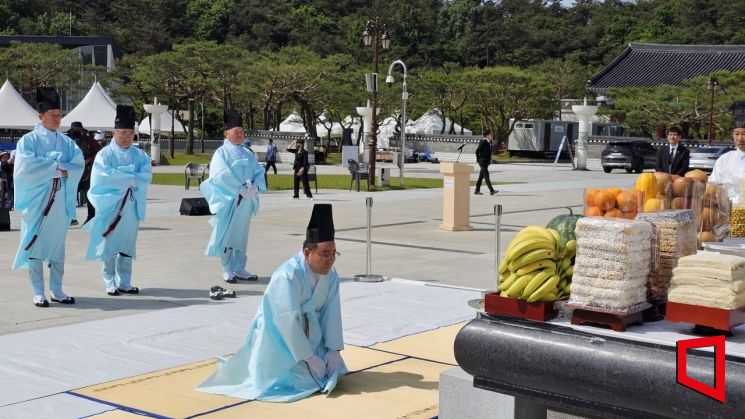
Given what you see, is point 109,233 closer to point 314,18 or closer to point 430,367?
point 430,367

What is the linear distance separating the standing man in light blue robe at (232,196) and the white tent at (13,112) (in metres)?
26.9

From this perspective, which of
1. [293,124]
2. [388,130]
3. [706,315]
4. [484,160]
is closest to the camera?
[706,315]

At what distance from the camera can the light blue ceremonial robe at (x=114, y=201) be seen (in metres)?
10.7

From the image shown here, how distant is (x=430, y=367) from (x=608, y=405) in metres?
3.33

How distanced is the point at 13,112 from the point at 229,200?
1120 inches

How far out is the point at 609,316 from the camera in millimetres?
4348

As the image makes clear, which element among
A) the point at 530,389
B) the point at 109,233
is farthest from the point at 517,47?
the point at 530,389

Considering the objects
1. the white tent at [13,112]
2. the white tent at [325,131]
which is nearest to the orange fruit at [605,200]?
the white tent at [13,112]

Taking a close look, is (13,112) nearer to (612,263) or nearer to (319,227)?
(319,227)

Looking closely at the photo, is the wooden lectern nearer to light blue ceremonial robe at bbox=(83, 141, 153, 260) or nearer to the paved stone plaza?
the paved stone plaza

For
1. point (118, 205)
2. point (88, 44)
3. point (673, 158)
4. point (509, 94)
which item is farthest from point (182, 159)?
point (118, 205)

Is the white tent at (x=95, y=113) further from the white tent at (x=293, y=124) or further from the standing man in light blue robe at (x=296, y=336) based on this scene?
the standing man in light blue robe at (x=296, y=336)

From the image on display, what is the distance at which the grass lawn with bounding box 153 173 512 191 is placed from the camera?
28859 millimetres

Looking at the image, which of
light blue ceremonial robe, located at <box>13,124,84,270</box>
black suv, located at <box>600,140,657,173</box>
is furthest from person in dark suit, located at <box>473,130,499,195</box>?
light blue ceremonial robe, located at <box>13,124,84,270</box>
